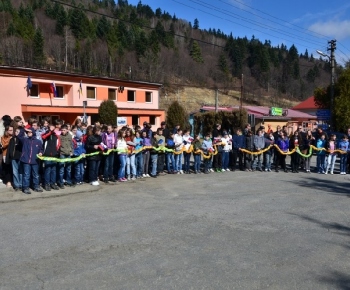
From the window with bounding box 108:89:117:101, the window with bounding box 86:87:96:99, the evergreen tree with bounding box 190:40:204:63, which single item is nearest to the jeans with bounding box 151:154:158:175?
the window with bounding box 86:87:96:99

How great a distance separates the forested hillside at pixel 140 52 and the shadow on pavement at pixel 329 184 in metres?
49.1

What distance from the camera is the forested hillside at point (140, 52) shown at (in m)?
86.6

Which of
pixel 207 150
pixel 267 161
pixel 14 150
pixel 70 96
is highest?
pixel 70 96

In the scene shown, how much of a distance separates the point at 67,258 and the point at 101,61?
3727 inches

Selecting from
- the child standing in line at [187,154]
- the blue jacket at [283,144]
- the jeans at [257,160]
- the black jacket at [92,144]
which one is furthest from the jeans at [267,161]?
the black jacket at [92,144]

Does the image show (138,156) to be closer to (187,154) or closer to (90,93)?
(187,154)

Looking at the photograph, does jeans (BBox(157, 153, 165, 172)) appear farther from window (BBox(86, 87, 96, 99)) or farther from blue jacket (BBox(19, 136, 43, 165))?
window (BBox(86, 87, 96, 99))

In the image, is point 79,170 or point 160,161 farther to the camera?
point 160,161

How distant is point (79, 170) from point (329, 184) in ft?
26.7

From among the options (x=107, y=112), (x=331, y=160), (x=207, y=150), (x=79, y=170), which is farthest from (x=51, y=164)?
(x=107, y=112)

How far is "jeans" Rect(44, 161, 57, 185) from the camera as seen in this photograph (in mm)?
10284

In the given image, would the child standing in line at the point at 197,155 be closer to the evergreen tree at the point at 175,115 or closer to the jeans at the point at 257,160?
the jeans at the point at 257,160

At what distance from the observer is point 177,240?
6.31 meters

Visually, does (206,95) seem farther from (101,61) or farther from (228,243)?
(228,243)
